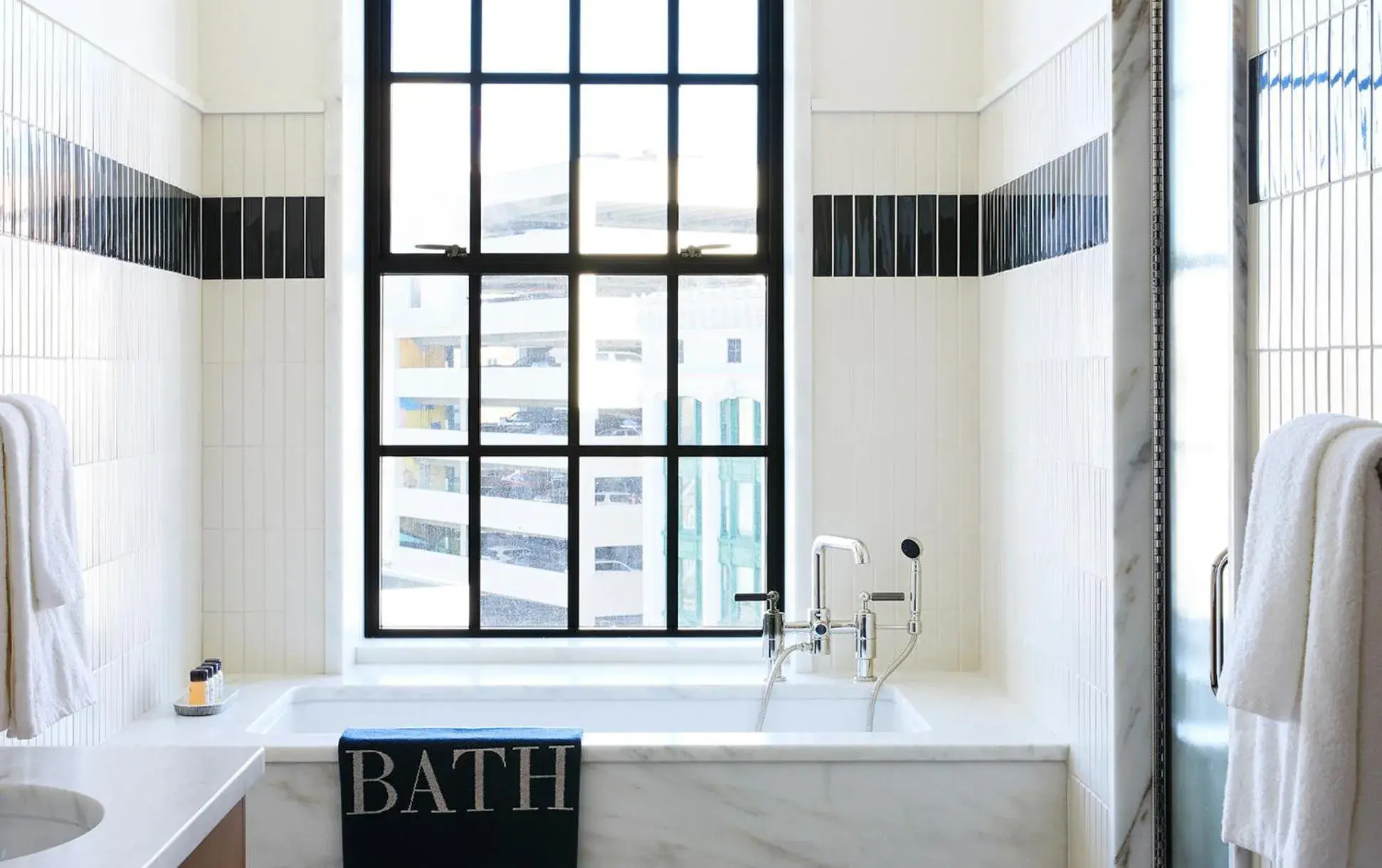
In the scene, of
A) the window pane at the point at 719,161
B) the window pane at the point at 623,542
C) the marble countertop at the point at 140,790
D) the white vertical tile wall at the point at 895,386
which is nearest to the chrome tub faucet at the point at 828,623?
the white vertical tile wall at the point at 895,386

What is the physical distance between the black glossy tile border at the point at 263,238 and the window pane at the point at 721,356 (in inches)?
37.5

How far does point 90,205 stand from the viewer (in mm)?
2506

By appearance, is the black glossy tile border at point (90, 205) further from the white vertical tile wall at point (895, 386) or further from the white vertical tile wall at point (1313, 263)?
the white vertical tile wall at point (1313, 263)

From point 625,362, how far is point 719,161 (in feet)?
1.96

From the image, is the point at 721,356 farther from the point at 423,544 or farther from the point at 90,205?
the point at 90,205

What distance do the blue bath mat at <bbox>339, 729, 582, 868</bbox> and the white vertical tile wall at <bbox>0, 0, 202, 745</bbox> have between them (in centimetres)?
56

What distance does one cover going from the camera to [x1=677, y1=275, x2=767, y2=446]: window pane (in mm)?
3416

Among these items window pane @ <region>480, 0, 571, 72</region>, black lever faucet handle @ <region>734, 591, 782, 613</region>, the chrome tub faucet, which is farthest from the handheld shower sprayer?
window pane @ <region>480, 0, 571, 72</region>

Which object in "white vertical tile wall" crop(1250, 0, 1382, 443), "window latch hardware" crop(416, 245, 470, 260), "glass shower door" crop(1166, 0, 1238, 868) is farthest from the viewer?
"window latch hardware" crop(416, 245, 470, 260)

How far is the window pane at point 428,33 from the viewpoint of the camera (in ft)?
11.2

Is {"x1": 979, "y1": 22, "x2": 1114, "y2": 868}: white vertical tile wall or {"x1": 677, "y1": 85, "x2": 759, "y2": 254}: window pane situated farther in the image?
{"x1": 677, "y1": 85, "x2": 759, "y2": 254}: window pane

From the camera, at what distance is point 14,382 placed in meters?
2.20

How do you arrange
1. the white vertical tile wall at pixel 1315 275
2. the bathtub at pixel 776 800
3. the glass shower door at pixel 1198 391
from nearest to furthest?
the white vertical tile wall at pixel 1315 275, the glass shower door at pixel 1198 391, the bathtub at pixel 776 800

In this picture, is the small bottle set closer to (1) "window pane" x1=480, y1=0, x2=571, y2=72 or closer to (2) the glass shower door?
(1) "window pane" x1=480, y1=0, x2=571, y2=72
